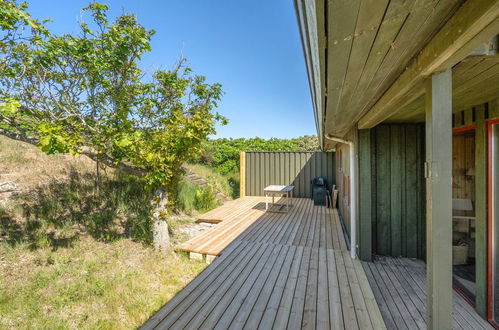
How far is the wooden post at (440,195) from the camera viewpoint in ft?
3.61

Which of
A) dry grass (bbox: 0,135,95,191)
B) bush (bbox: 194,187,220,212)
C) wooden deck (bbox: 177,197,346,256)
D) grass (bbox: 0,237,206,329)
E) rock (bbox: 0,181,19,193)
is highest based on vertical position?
dry grass (bbox: 0,135,95,191)

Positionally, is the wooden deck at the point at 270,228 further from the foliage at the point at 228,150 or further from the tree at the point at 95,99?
the foliage at the point at 228,150

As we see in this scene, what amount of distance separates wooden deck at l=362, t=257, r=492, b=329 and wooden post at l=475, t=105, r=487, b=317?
18 centimetres

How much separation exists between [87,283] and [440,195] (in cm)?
374

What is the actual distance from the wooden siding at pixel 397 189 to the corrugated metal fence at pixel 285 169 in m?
4.84

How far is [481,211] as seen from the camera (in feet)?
6.88

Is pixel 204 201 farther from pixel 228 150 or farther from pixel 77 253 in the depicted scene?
pixel 228 150

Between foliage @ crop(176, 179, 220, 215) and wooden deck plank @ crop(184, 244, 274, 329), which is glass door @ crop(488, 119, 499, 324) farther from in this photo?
foliage @ crop(176, 179, 220, 215)

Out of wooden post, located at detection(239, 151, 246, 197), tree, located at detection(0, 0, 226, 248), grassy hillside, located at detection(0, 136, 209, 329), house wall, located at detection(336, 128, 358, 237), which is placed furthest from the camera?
wooden post, located at detection(239, 151, 246, 197)

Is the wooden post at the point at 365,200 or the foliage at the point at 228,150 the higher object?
the foliage at the point at 228,150

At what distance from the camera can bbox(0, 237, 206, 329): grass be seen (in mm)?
2164

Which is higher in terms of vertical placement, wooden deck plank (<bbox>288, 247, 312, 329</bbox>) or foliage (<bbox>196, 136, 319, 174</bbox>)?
foliage (<bbox>196, 136, 319, 174</bbox>)

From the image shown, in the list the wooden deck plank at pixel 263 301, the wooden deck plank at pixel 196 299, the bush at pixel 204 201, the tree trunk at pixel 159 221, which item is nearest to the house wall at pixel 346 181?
the wooden deck plank at pixel 263 301

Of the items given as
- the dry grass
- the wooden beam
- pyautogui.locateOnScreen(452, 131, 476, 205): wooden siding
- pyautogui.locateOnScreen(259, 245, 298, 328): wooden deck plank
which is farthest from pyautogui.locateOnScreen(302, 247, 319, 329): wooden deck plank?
the dry grass
